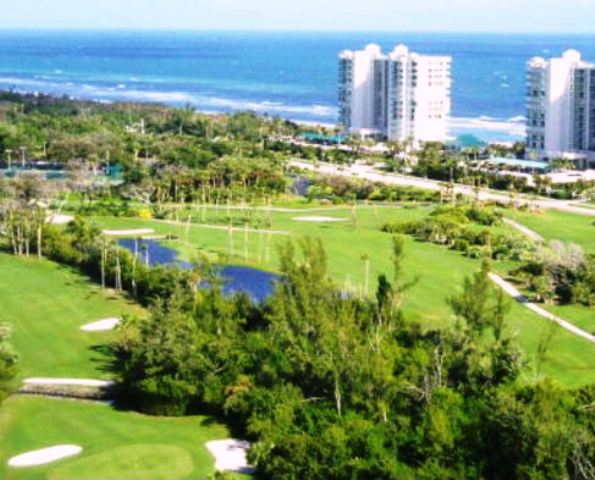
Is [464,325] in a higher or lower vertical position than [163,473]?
higher

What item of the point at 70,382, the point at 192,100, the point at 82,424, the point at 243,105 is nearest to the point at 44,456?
the point at 82,424

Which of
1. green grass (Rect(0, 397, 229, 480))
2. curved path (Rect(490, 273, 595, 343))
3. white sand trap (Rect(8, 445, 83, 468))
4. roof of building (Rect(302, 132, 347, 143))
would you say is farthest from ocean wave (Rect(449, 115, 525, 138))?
white sand trap (Rect(8, 445, 83, 468))

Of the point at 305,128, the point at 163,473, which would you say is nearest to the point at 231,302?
the point at 163,473

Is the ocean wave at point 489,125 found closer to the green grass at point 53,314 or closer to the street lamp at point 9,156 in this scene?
the street lamp at point 9,156

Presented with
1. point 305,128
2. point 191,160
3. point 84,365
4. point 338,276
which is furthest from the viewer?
point 305,128

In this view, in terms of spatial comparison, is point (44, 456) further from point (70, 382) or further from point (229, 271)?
point (229, 271)

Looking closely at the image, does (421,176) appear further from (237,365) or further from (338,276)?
(237,365)
